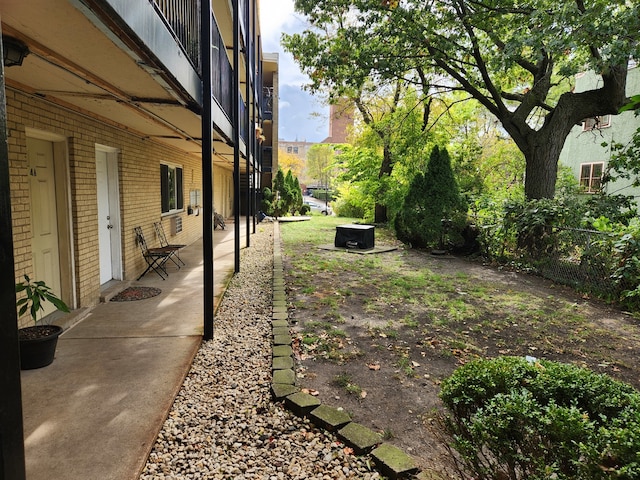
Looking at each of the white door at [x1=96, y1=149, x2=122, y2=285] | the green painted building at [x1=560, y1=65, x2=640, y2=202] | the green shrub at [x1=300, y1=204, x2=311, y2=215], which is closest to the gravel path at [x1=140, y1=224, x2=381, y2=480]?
the white door at [x1=96, y1=149, x2=122, y2=285]

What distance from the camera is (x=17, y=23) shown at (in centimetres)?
214

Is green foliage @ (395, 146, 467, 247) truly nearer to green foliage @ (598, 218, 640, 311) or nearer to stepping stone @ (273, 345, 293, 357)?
green foliage @ (598, 218, 640, 311)

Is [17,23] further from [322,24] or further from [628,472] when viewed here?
[322,24]

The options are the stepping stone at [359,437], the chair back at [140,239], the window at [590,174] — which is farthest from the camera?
the window at [590,174]

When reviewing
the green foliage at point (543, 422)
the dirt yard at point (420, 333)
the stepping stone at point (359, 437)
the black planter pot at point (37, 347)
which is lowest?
the dirt yard at point (420, 333)

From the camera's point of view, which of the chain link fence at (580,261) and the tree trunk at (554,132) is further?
the tree trunk at (554,132)

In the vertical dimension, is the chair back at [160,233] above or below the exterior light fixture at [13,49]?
below

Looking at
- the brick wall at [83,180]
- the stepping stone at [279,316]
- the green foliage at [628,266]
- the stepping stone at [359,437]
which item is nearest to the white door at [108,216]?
the brick wall at [83,180]

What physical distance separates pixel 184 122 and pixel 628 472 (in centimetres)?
582

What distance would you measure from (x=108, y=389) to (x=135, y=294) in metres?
3.08

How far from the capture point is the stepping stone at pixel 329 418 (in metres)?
2.77

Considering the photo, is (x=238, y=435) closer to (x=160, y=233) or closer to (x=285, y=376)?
(x=285, y=376)

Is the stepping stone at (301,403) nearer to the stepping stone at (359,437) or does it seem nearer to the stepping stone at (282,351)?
the stepping stone at (359,437)

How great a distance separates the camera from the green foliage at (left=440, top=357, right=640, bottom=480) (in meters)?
1.46
